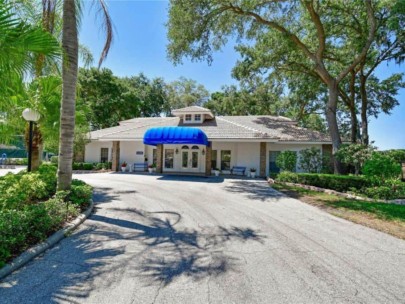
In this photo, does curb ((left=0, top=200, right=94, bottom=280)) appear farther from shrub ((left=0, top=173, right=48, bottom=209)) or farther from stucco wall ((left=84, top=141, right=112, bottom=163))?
stucco wall ((left=84, top=141, right=112, bottom=163))

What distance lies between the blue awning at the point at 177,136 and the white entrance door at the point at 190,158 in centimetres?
383

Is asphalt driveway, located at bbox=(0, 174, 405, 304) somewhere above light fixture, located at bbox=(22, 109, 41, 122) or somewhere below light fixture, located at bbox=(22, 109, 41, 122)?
below

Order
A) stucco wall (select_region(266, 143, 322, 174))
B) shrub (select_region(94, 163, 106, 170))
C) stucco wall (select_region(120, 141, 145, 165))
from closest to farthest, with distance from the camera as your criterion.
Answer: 1. stucco wall (select_region(266, 143, 322, 174))
2. shrub (select_region(94, 163, 106, 170))
3. stucco wall (select_region(120, 141, 145, 165))

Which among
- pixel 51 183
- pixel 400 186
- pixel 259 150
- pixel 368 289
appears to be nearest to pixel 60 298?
pixel 368 289

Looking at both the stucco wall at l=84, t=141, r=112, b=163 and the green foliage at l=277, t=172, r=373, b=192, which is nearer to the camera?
the green foliage at l=277, t=172, r=373, b=192

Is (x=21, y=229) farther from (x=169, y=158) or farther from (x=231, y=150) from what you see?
(x=231, y=150)

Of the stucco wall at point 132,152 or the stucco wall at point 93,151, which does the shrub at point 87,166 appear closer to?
the stucco wall at point 93,151

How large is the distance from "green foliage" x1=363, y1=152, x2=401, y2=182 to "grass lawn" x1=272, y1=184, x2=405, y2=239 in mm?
2372

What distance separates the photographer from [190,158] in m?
24.7

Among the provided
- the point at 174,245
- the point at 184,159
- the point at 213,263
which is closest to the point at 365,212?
the point at 213,263

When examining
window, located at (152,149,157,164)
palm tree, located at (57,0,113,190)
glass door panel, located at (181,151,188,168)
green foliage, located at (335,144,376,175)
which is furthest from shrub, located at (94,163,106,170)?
green foliage, located at (335,144,376,175)

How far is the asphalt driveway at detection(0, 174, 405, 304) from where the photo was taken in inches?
155

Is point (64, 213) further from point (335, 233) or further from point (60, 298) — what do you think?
point (335, 233)

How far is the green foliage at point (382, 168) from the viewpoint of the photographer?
1299cm
